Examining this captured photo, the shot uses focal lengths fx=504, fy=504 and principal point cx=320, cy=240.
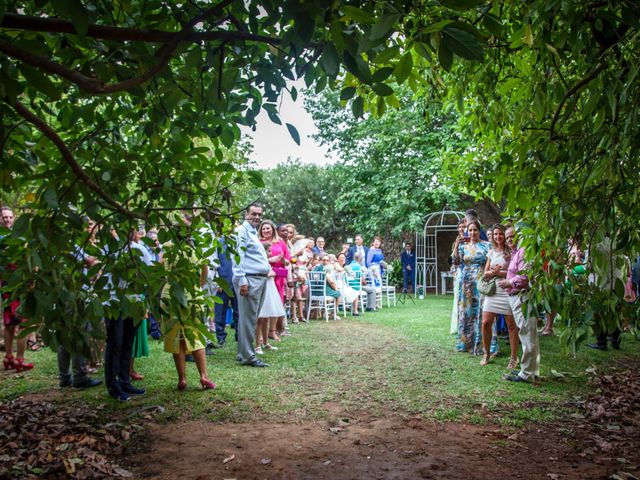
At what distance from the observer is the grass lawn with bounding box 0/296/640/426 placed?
17.2 ft

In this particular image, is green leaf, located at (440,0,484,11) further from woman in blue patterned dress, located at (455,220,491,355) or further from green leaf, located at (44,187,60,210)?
woman in blue patterned dress, located at (455,220,491,355)

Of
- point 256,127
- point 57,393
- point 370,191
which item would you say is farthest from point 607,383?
point 370,191

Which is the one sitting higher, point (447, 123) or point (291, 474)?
point (447, 123)

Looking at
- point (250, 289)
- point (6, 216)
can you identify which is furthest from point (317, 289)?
point (6, 216)

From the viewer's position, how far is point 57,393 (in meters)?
5.89

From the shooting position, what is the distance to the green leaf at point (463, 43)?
1500 mm

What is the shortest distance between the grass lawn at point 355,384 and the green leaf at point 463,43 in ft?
13.8

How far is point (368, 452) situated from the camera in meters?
4.12

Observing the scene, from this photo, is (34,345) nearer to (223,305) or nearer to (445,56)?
(223,305)

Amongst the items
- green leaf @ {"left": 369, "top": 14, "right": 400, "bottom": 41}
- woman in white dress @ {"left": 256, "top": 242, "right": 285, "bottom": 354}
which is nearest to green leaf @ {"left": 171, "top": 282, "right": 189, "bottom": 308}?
green leaf @ {"left": 369, "top": 14, "right": 400, "bottom": 41}

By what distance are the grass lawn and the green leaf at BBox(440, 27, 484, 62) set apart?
4.21 metres

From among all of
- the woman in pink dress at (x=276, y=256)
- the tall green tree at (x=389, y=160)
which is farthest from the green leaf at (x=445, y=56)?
the tall green tree at (x=389, y=160)

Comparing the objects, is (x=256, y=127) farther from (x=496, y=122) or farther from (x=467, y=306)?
(x=467, y=306)

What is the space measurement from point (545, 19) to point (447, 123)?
15.9m
